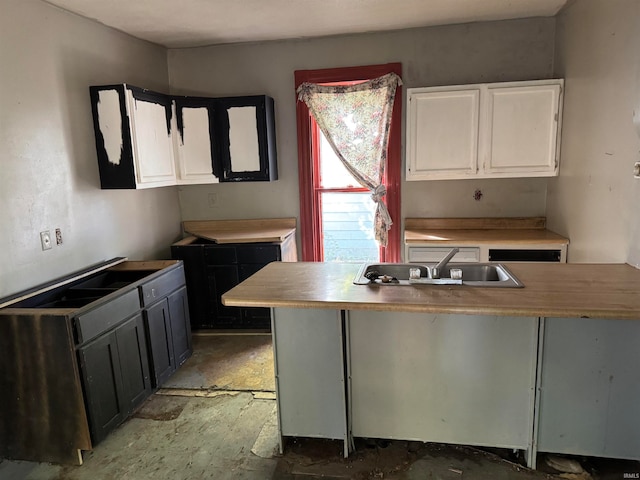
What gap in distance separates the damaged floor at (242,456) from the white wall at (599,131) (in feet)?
4.16

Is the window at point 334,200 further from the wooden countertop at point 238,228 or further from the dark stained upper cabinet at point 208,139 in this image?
the dark stained upper cabinet at point 208,139

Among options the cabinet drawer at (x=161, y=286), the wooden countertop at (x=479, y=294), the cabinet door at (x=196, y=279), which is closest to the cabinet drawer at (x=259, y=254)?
the cabinet door at (x=196, y=279)

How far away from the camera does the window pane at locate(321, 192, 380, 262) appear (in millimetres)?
4090

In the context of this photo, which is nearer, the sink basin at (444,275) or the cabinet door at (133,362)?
the sink basin at (444,275)

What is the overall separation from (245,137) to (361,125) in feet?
3.30

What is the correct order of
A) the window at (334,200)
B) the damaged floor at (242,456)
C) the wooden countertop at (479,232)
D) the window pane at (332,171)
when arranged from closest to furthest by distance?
the damaged floor at (242,456) → the wooden countertop at (479,232) → the window at (334,200) → the window pane at (332,171)

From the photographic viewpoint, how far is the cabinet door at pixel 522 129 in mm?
3273

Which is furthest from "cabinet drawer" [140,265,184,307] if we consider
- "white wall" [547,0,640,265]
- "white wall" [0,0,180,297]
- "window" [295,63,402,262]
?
"white wall" [547,0,640,265]

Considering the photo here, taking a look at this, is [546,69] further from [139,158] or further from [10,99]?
[10,99]

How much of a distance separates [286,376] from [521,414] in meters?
1.13

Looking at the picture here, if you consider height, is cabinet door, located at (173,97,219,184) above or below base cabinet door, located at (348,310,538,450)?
above

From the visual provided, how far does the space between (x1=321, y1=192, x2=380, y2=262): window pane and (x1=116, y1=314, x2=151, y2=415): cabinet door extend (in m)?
1.99

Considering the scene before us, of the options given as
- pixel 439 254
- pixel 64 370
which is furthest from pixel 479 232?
pixel 64 370

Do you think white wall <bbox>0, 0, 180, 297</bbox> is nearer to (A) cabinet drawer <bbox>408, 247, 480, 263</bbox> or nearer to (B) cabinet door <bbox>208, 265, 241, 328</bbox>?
(B) cabinet door <bbox>208, 265, 241, 328</bbox>
